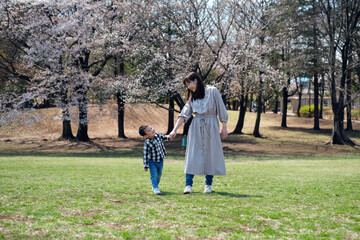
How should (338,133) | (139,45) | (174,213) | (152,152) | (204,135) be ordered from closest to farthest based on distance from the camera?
(174,213) < (204,135) < (152,152) < (139,45) < (338,133)

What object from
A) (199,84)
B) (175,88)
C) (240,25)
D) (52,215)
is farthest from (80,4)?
(52,215)

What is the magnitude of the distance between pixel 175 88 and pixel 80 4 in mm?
9051

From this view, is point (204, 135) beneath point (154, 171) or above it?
above

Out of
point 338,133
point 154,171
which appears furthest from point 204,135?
point 338,133

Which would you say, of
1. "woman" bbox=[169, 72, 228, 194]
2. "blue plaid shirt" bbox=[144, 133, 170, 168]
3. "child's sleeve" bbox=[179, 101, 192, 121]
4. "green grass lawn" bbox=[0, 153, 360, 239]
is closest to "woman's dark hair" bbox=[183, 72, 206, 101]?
"woman" bbox=[169, 72, 228, 194]

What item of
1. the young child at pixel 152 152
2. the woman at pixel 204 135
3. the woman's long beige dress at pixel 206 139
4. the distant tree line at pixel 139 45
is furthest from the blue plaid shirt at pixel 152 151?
the distant tree line at pixel 139 45

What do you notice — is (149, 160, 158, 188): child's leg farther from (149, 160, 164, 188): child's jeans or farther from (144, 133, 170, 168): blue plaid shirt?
(144, 133, 170, 168): blue plaid shirt

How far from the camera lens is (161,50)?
24.1m

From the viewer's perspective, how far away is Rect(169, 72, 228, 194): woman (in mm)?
6203

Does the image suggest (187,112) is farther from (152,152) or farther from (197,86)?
(152,152)

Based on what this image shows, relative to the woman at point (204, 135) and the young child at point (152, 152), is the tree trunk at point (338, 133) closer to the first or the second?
the woman at point (204, 135)

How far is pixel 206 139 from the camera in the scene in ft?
20.5

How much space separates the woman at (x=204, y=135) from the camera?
620 centimetres

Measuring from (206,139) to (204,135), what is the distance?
77 mm
